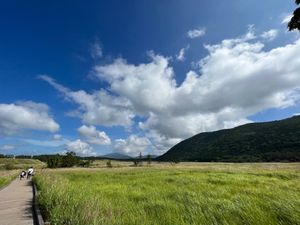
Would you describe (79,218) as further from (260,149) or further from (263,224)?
(260,149)

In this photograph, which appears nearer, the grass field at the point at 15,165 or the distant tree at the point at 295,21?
the distant tree at the point at 295,21

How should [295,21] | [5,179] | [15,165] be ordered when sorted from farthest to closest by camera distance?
[15,165] → [5,179] → [295,21]

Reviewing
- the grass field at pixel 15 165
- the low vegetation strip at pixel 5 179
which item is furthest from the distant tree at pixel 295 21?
the grass field at pixel 15 165

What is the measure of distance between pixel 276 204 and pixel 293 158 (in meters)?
153

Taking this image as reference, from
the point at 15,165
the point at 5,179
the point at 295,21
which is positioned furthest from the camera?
the point at 15,165

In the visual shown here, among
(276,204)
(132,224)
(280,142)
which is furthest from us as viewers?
(280,142)

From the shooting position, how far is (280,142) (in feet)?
637

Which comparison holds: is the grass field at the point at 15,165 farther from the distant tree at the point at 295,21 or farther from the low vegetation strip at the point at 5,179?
the distant tree at the point at 295,21

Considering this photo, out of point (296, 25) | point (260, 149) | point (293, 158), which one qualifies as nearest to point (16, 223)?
point (296, 25)

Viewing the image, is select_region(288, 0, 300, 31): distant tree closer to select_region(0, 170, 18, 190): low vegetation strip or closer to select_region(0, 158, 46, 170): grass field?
select_region(0, 170, 18, 190): low vegetation strip

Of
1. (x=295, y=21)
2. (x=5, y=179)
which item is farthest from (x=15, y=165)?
(x=295, y=21)

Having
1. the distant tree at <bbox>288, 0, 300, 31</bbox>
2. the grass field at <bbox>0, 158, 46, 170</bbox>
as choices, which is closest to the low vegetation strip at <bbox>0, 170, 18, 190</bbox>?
the distant tree at <bbox>288, 0, 300, 31</bbox>

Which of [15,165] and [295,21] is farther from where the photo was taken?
[15,165]

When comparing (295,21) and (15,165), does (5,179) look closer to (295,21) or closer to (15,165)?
(295,21)
